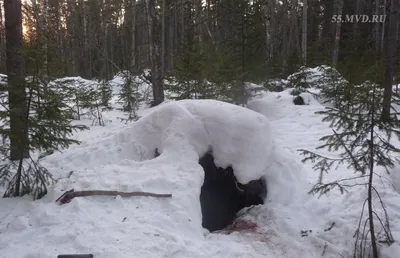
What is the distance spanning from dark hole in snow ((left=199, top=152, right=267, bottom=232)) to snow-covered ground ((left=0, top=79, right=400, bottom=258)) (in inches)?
11.3

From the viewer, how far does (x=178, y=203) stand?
4.81m

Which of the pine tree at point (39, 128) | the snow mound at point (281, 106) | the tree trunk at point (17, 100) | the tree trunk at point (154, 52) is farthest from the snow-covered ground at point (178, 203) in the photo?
the snow mound at point (281, 106)

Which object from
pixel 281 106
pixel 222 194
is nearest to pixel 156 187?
pixel 222 194

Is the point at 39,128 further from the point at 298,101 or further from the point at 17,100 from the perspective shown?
the point at 298,101

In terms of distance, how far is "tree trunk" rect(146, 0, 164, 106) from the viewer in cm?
1144

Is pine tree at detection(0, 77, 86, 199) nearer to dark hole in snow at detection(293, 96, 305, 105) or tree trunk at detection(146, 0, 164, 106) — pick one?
tree trunk at detection(146, 0, 164, 106)

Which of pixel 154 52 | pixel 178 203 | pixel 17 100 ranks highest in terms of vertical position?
pixel 154 52

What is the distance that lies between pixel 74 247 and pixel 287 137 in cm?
771

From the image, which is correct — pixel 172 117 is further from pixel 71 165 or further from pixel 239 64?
pixel 239 64

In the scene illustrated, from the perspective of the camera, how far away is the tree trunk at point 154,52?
11.4m

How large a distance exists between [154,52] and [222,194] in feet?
23.0

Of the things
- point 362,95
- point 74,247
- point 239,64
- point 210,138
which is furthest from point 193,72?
point 74,247

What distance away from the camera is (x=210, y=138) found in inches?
241

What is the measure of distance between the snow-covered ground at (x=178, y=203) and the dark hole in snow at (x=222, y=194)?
0.29 m
